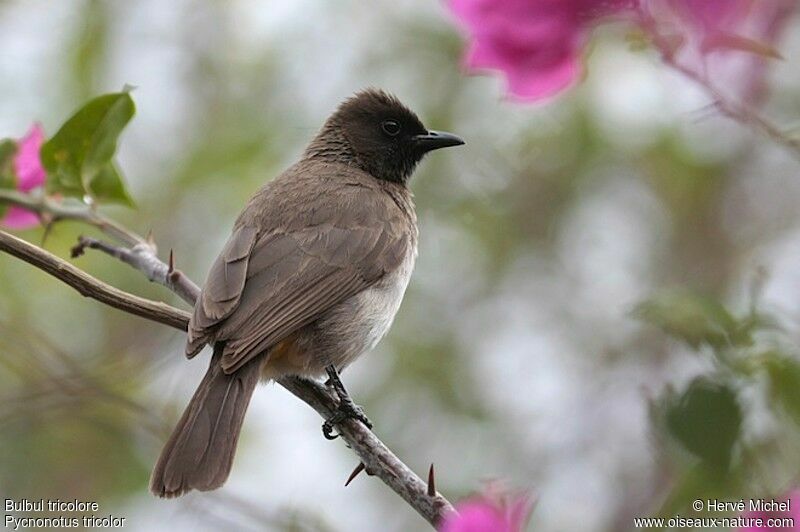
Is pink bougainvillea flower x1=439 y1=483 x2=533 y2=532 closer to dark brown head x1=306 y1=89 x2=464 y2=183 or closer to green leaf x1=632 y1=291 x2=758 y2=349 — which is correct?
green leaf x1=632 y1=291 x2=758 y2=349

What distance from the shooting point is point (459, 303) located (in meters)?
6.37

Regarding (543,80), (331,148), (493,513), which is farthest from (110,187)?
(493,513)

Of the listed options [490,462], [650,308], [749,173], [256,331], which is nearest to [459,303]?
[490,462]

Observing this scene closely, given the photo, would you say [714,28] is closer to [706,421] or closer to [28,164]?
[706,421]

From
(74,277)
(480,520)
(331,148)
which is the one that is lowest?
(480,520)

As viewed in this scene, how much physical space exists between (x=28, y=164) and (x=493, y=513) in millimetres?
2073

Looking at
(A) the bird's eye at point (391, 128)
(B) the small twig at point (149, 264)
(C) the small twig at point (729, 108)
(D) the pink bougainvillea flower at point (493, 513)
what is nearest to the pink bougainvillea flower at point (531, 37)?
(C) the small twig at point (729, 108)

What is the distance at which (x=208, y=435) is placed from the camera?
3.16 meters

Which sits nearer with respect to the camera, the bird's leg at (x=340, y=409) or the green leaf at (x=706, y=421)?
the green leaf at (x=706, y=421)

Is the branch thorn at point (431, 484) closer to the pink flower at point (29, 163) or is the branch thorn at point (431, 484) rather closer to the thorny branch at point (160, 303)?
the thorny branch at point (160, 303)

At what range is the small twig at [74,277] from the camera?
246 cm

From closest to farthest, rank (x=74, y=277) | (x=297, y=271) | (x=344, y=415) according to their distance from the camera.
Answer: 1. (x=74, y=277)
2. (x=344, y=415)
3. (x=297, y=271)

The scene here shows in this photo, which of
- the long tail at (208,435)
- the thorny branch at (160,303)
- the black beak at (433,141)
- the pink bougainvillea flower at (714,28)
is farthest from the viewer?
the black beak at (433,141)

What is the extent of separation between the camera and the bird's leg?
315cm
